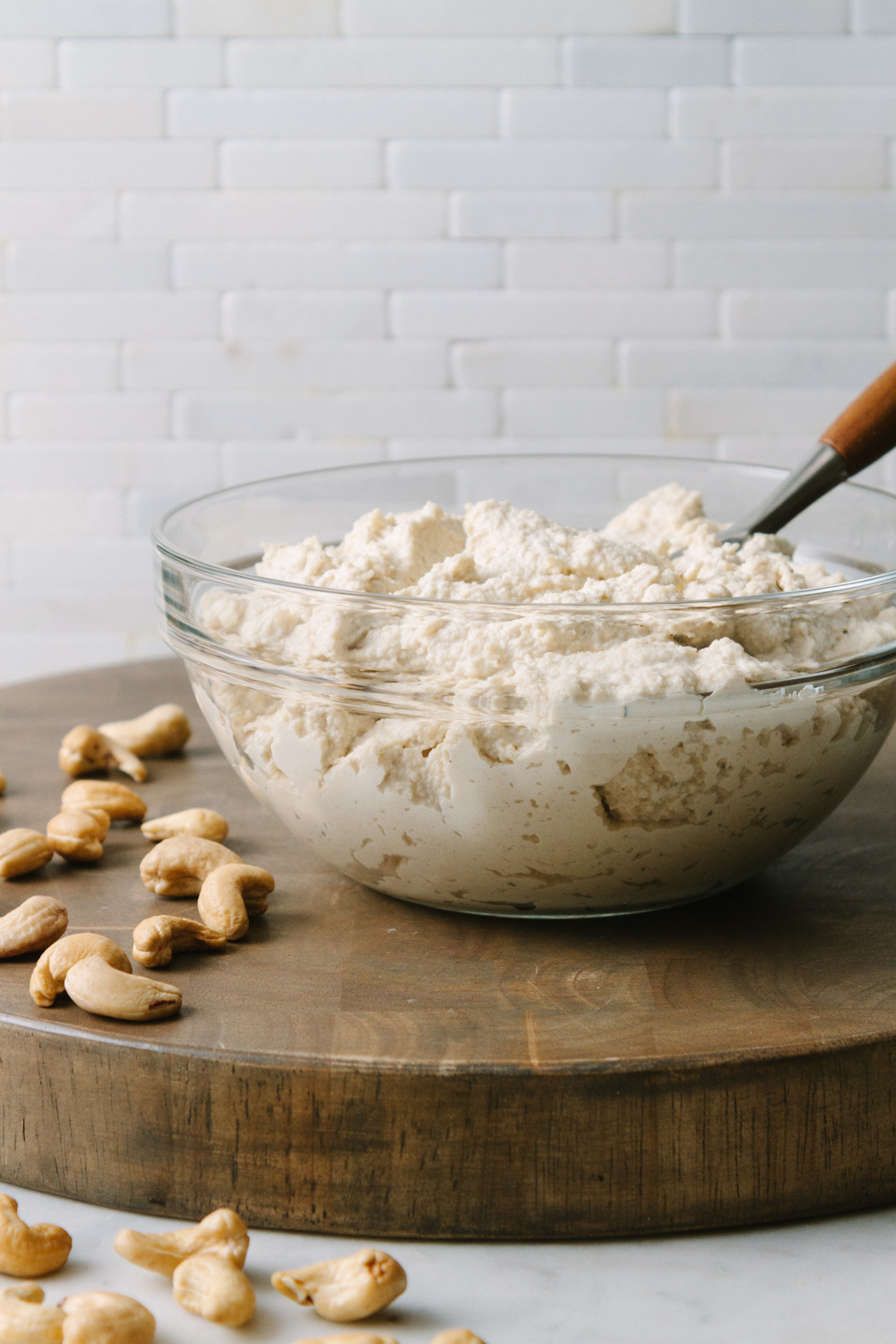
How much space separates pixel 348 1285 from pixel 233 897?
251mm

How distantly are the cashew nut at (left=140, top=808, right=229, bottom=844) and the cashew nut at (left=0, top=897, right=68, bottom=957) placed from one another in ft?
0.45

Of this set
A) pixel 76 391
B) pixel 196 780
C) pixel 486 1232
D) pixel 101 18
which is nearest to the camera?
pixel 486 1232

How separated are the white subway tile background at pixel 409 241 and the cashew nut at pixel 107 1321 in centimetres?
168

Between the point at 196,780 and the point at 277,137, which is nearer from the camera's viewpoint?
the point at 196,780

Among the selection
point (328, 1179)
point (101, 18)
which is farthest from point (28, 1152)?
point (101, 18)

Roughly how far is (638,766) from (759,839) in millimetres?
107

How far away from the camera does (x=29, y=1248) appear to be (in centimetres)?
55

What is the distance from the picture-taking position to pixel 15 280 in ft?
6.77

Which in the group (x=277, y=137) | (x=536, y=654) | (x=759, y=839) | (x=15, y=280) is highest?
(x=277, y=137)

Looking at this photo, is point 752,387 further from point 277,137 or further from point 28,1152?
point 28,1152

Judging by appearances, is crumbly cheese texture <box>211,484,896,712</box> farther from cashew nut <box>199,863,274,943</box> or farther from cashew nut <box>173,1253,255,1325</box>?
cashew nut <box>173,1253,255,1325</box>

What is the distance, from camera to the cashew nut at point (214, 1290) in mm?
524

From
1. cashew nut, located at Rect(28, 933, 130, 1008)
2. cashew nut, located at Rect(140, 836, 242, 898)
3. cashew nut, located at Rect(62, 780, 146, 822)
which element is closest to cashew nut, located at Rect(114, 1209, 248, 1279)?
cashew nut, located at Rect(28, 933, 130, 1008)

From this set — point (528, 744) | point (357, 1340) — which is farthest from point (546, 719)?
point (357, 1340)
